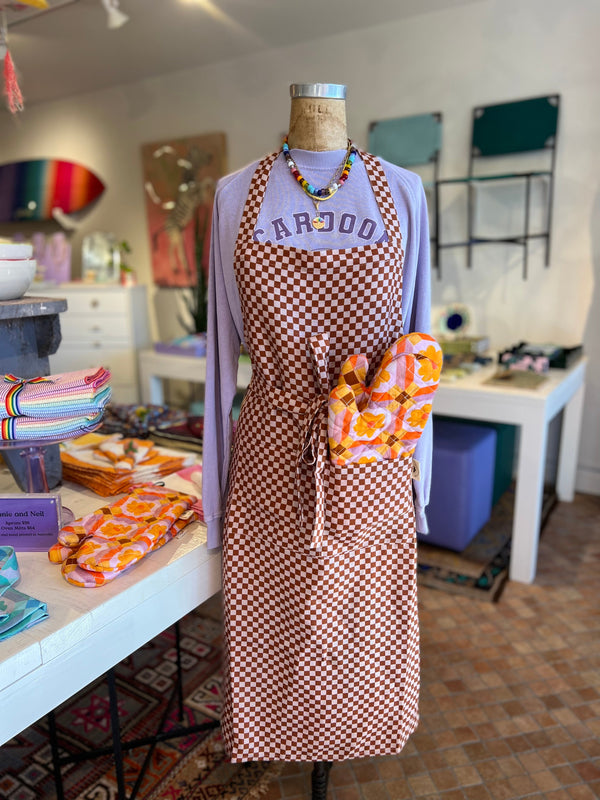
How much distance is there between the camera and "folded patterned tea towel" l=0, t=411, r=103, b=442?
3.96ft

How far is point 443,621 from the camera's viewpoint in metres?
2.23

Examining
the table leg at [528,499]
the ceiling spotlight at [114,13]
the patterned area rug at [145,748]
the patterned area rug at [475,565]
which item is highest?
the ceiling spotlight at [114,13]

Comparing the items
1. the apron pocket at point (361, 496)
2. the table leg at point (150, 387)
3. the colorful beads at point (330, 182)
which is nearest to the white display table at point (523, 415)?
the apron pocket at point (361, 496)

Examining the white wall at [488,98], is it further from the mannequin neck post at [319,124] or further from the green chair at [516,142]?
the mannequin neck post at [319,124]

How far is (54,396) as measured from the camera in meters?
1.25

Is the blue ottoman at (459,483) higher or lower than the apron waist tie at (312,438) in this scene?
lower

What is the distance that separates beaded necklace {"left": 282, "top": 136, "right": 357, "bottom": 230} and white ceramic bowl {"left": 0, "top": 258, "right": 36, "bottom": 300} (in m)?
0.66

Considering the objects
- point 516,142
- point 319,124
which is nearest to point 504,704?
point 319,124

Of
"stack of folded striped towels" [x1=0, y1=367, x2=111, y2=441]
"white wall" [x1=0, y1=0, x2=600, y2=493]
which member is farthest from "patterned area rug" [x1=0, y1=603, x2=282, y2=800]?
"white wall" [x1=0, y1=0, x2=600, y2=493]

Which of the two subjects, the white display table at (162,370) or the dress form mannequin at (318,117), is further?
the white display table at (162,370)

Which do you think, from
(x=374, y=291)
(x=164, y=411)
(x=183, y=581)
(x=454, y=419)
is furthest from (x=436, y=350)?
(x=454, y=419)

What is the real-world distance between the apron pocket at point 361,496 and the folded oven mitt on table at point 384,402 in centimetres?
3

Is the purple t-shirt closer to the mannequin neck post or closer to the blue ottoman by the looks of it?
the mannequin neck post

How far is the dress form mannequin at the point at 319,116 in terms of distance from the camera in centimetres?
116
